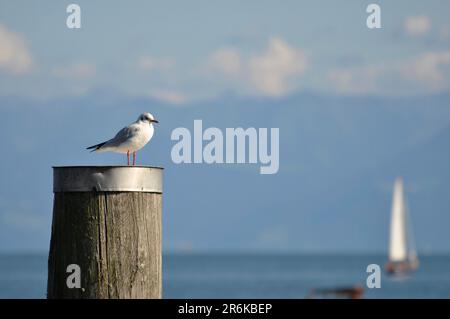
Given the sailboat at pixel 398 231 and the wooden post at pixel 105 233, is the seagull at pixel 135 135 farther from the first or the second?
the sailboat at pixel 398 231

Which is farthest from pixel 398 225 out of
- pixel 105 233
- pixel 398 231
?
pixel 105 233

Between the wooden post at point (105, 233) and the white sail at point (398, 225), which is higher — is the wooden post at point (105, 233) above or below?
below

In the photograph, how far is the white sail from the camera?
12419 centimetres

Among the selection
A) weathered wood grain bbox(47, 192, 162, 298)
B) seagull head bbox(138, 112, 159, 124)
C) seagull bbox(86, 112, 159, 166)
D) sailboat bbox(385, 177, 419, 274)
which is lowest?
weathered wood grain bbox(47, 192, 162, 298)

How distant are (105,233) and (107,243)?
61 mm

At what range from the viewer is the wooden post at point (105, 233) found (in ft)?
25.2

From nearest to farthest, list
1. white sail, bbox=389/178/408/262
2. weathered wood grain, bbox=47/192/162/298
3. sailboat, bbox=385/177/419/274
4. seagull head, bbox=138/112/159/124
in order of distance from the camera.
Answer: weathered wood grain, bbox=47/192/162/298
seagull head, bbox=138/112/159/124
white sail, bbox=389/178/408/262
sailboat, bbox=385/177/419/274

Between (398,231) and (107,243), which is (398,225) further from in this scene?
(107,243)

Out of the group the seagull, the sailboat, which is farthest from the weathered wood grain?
the sailboat

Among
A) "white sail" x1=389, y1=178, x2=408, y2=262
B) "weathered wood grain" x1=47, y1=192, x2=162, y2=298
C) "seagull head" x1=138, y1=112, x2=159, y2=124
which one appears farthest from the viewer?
"white sail" x1=389, y1=178, x2=408, y2=262

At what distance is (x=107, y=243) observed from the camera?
25.1ft

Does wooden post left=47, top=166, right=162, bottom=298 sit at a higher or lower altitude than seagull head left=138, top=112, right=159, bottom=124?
lower

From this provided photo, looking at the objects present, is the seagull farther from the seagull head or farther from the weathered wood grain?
the weathered wood grain

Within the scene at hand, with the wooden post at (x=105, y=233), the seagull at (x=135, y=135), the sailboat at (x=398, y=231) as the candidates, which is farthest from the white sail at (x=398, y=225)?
the wooden post at (x=105, y=233)
